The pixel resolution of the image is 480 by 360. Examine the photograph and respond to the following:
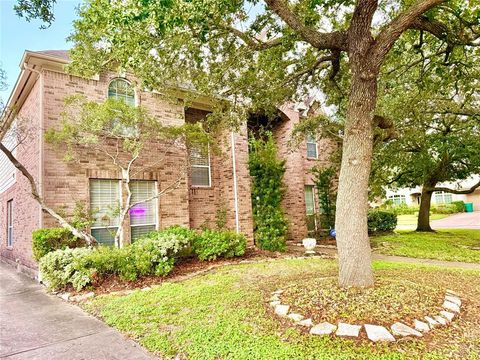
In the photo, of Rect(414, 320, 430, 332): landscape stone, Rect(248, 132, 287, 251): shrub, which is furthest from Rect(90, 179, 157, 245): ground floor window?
Rect(414, 320, 430, 332): landscape stone

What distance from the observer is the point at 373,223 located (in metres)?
16.0

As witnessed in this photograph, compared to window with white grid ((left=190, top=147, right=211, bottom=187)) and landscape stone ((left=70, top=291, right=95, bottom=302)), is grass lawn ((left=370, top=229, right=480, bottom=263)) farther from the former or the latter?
landscape stone ((left=70, top=291, right=95, bottom=302))

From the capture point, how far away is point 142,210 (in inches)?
379

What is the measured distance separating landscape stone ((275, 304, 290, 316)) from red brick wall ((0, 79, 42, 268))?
7.12 metres

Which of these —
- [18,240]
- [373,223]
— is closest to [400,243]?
[373,223]

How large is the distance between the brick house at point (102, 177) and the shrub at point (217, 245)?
1.40 metres

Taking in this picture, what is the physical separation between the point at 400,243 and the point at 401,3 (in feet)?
30.1

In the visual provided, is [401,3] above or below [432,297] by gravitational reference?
above

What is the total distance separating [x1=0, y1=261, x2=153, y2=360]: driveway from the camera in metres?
3.55

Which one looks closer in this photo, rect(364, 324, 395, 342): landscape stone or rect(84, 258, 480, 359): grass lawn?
rect(84, 258, 480, 359): grass lawn

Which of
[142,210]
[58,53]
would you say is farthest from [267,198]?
[58,53]

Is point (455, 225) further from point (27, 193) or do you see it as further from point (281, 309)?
point (27, 193)

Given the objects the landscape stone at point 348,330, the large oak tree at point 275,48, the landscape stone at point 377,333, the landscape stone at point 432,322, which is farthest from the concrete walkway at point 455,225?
the landscape stone at point 348,330

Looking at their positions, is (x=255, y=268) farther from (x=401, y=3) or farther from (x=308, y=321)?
(x=401, y=3)
